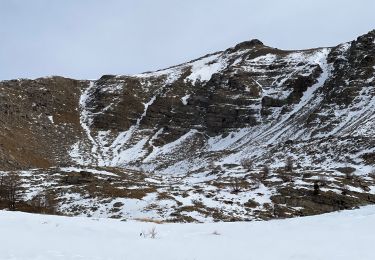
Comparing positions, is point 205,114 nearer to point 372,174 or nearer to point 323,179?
point 372,174

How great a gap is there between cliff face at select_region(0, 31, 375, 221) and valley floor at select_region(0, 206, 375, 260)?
213 feet

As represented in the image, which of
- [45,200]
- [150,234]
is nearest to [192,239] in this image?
[150,234]

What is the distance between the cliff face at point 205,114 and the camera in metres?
99.8

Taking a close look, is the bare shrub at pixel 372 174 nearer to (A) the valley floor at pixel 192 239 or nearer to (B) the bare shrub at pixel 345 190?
(B) the bare shrub at pixel 345 190

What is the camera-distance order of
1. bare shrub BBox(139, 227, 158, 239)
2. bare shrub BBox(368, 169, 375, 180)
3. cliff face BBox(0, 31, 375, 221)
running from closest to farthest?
bare shrub BBox(139, 227, 158, 239), bare shrub BBox(368, 169, 375, 180), cliff face BBox(0, 31, 375, 221)

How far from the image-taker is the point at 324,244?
9.73 metres

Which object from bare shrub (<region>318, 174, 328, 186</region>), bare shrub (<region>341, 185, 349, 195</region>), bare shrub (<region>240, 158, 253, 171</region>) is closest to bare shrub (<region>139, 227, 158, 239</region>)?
bare shrub (<region>341, 185, 349, 195</region>)

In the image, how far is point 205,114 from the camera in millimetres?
150875

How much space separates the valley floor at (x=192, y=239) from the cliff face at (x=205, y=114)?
213 ft

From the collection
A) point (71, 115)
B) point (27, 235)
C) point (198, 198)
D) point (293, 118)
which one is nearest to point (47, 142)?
point (71, 115)

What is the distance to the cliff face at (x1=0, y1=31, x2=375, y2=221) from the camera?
99750mm

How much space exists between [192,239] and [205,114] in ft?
461

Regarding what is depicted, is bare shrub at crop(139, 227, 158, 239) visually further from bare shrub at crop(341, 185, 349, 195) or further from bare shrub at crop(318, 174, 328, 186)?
bare shrub at crop(318, 174, 328, 186)

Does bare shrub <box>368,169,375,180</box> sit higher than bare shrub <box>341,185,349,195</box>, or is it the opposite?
bare shrub <box>341,185,349,195</box>
